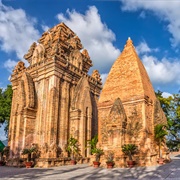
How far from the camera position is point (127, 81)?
15227 millimetres

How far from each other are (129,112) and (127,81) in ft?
7.35

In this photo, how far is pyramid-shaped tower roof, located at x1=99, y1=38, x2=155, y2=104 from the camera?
14.6 m

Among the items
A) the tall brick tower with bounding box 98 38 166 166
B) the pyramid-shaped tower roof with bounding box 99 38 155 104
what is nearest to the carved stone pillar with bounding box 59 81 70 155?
the tall brick tower with bounding box 98 38 166 166

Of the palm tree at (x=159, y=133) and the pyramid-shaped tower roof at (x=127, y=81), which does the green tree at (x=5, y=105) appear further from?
the palm tree at (x=159, y=133)

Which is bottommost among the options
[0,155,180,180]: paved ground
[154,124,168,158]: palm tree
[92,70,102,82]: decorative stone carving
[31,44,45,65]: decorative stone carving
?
[0,155,180,180]: paved ground

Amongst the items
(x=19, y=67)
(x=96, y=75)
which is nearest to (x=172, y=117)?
(x=96, y=75)

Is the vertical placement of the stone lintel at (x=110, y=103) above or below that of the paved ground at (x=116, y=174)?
above

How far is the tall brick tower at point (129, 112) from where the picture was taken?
43.1 feet

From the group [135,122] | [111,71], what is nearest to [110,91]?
[111,71]

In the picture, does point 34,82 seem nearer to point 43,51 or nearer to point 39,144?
point 43,51

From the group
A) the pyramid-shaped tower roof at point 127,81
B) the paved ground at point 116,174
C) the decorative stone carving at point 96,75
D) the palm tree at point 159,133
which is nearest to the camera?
the paved ground at point 116,174

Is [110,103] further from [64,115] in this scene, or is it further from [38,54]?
[38,54]

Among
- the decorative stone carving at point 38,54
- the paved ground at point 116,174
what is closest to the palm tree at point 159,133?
the paved ground at point 116,174

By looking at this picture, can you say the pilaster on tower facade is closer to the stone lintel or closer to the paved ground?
the stone lintel
